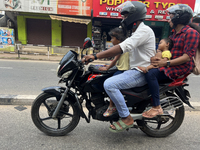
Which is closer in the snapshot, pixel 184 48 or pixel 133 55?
pixel 184 48

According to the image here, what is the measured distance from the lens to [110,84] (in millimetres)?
2055

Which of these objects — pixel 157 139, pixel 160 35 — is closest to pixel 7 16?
pixel 160 35

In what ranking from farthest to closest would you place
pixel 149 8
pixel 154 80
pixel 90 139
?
pixel 149 8 < pixel 90 139 < pixel 154 80

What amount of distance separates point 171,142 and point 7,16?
16.1 meters

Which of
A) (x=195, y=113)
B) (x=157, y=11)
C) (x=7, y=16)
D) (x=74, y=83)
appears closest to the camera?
(x=74, y=83)

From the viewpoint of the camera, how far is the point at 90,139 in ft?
7.90

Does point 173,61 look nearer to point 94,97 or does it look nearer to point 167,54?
point 167,54

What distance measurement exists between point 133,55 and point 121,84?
18.8 inches

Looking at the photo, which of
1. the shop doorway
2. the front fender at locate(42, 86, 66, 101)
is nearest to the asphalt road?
the front fender at locate(42, 86, 66, 101)

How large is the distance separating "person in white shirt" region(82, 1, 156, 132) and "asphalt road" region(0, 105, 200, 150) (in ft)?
1.17

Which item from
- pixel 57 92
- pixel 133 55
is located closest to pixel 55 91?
pixel 57 92

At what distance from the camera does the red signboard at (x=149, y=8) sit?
12008 millimetres

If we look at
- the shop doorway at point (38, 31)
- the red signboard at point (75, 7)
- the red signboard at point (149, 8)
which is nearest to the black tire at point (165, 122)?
the red signboard at point (149, 8)

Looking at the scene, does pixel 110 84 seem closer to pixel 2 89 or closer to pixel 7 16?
pixel 2 89
